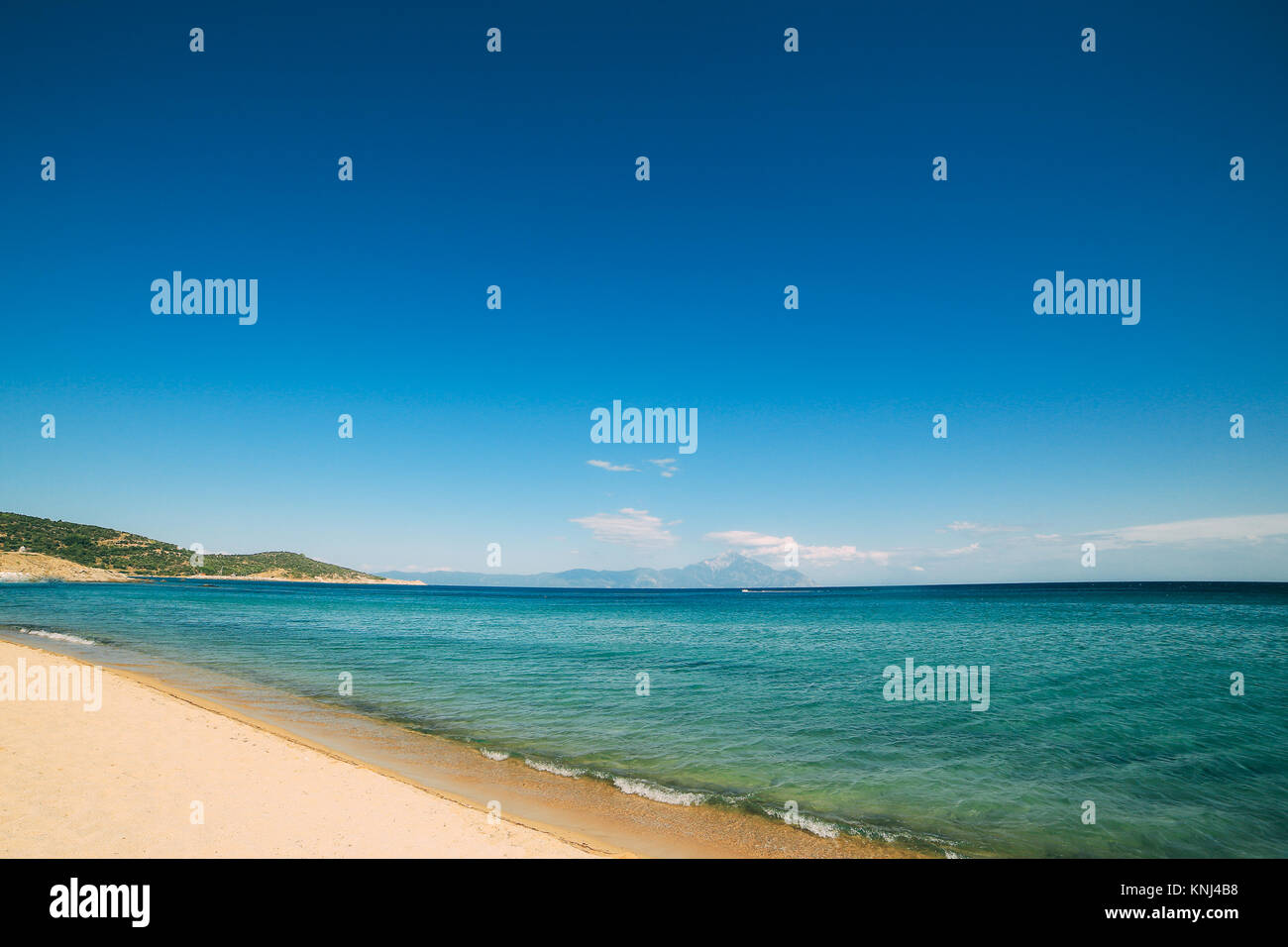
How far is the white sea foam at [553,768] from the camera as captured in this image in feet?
37.4

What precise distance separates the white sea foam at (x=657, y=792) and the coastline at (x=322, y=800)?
18 centimetres

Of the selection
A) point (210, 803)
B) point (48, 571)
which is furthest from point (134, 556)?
point (210, 803)

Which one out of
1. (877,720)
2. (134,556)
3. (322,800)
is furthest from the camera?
(134,556)

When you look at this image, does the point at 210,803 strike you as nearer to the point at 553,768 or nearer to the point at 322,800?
the point at 322,800

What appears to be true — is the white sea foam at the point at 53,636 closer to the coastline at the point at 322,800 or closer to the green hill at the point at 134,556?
the coastline at the point at 322,800

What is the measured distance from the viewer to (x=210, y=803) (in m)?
8.15

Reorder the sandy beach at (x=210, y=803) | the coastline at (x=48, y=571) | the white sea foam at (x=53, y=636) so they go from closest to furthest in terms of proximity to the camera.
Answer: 1. the sandy beach at (x=210, y=803)
2. the white sea foam at (x=53, y=636)
3. the coastline at (x=48, y=571)

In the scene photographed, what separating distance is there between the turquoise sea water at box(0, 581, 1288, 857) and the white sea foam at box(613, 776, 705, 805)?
0.39ft

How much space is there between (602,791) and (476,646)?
24.4 m

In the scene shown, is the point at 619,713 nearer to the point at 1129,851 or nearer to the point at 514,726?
the point at 514,726

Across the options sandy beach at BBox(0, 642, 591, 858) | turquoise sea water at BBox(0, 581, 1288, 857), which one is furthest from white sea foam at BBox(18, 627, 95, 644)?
sandy beach at BBox(0, 642, 591, 858)

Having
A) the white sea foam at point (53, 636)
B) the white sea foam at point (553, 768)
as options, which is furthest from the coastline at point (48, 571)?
the white sea foam at point (553, 768)

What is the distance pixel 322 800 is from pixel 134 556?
563 ft
